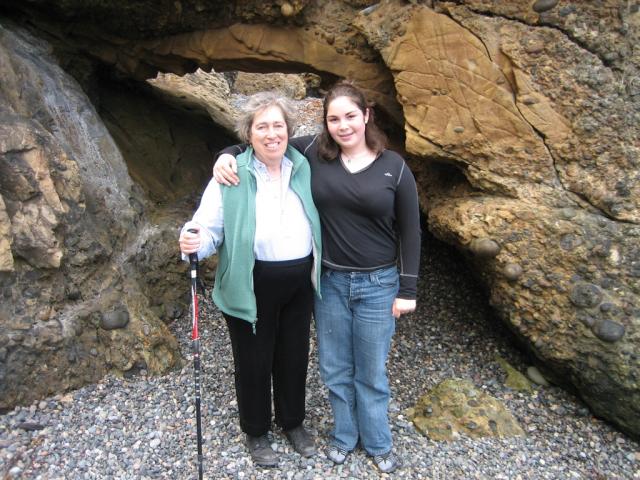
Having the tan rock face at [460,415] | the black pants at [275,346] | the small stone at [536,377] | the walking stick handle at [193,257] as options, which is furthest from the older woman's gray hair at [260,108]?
the small stone at [536,377]

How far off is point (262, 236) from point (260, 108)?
67 cm

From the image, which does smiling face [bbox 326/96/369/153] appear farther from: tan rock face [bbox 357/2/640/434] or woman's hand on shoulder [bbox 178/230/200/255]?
tan rock face [bbox 357/2/640/434]

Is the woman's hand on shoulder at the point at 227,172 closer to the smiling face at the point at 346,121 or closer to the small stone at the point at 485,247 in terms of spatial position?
the smiling face at the point at 346,121

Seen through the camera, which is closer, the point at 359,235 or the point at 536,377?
the point at 359,235

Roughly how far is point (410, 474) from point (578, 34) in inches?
126

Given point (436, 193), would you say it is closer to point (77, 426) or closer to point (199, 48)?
point (199, 48)

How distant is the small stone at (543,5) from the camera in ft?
12.6

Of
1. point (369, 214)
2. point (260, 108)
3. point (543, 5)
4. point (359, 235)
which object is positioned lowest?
point (359, 235)

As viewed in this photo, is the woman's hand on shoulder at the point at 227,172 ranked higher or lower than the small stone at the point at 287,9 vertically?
lower

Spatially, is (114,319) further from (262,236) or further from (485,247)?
(485,247)

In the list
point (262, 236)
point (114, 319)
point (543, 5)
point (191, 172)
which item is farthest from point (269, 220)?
point (191, 172)

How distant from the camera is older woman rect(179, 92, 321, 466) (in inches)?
113

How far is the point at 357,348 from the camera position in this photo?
3252 mm

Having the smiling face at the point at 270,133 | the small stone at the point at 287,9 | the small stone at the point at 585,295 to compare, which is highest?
the small stone at the point at 287,9
